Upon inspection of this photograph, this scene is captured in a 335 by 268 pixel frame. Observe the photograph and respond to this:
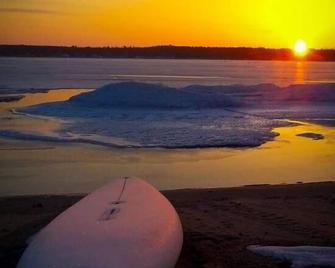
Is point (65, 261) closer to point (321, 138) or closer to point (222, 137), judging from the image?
point (222, 137)

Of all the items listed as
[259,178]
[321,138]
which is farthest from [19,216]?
[321,138]

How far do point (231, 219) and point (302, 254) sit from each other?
1.59m

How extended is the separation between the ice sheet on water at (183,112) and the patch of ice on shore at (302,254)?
7217 mm

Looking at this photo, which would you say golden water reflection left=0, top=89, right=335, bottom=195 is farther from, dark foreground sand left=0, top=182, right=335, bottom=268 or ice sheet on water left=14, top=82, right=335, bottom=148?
ice sheet on water left=14, top=82, right=335, bottom=148

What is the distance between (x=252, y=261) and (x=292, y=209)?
2227 mm

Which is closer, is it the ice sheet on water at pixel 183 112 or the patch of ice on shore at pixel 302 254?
the patch of ice on shore at pixel 302 254

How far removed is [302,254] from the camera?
535cm

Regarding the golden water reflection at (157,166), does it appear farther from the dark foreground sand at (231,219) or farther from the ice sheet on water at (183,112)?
the ice sheet on water at (183,112)

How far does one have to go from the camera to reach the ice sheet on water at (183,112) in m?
14.1

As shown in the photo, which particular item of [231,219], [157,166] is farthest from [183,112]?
[231,219]

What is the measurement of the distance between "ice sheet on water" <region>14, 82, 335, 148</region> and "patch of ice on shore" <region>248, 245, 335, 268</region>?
284 inches

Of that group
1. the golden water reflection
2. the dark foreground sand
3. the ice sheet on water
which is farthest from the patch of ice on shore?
the ice sheet on water

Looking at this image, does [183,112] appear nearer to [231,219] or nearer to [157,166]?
[157,166]

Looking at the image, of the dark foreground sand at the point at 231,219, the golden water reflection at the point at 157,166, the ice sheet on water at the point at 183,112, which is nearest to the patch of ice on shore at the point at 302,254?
the dark foreground sand at the point at 231,219
